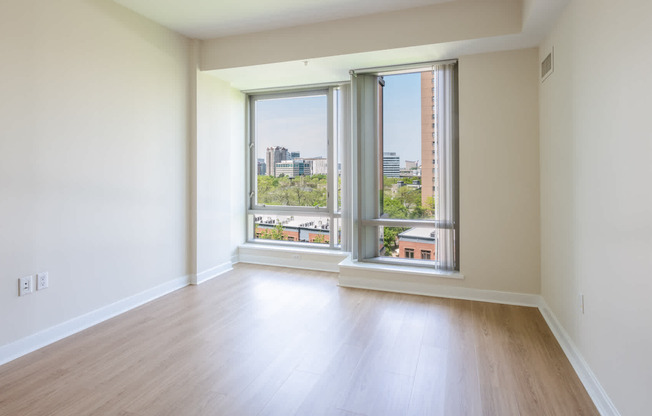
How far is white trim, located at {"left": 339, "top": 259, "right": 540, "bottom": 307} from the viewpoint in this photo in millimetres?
3321

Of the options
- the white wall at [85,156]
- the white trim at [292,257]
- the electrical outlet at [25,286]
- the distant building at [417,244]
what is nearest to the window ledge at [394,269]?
the distant building at [417,244]

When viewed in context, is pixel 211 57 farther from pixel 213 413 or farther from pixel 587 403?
pixel 587 403

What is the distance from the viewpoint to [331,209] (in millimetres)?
4730

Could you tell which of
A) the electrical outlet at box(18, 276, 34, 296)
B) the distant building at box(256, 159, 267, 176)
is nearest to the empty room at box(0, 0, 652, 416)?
the electrical outlet at box(18, 276, 34, 296)

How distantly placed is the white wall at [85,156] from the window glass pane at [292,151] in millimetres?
1425

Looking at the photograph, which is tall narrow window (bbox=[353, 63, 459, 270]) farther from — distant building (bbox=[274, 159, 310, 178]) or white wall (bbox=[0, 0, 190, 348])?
white wall (bbox=[0, 0, 190, 348])

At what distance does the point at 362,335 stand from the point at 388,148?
224 cm

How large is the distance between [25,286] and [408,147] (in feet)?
11.9

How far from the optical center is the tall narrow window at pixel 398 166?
3.85 m

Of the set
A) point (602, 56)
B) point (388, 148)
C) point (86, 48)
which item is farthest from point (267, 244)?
point (602, 56)

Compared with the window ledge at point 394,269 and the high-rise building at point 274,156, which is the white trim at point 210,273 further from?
the window ledge at point 394,269

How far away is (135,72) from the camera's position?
3256mm

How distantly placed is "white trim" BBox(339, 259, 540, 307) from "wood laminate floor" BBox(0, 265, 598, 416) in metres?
0.14

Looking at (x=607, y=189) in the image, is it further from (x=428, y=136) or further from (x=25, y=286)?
(x=25, y=286)
